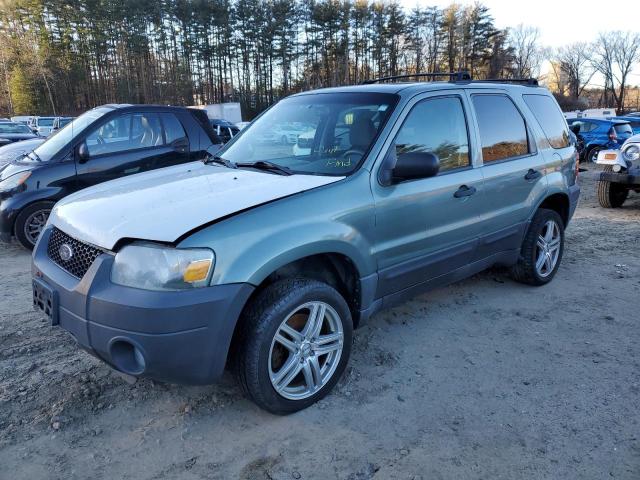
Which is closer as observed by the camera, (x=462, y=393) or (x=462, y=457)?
(x=462, y=457)

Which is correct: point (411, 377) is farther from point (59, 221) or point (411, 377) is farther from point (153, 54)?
point (153, 54)

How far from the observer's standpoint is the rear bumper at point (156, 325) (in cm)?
227

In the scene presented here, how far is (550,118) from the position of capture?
15.7 ft

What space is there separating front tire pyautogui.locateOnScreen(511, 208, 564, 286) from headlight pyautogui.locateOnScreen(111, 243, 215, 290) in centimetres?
330

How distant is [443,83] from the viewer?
3.75 m

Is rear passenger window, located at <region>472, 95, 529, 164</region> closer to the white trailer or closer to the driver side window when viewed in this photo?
the driver side window

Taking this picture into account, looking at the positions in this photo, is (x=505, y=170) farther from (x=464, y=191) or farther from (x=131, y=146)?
(x=131, y=146)

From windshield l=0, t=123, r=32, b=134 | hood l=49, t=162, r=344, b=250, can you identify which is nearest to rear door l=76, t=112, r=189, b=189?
hood l=49, t=162, r=344, b=250

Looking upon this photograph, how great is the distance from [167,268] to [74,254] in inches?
29.0

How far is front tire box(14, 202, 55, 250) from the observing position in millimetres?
5996

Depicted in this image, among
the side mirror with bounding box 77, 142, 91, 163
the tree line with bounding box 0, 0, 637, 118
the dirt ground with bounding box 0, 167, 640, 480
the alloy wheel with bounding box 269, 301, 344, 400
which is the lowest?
the dirt ground with bounding box 0, 167, 640, 480

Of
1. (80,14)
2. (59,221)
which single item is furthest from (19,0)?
(59,221)

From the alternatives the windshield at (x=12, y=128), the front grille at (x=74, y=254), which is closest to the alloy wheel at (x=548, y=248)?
the front grille at (x=74, y=254)

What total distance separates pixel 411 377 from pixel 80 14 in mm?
57261
